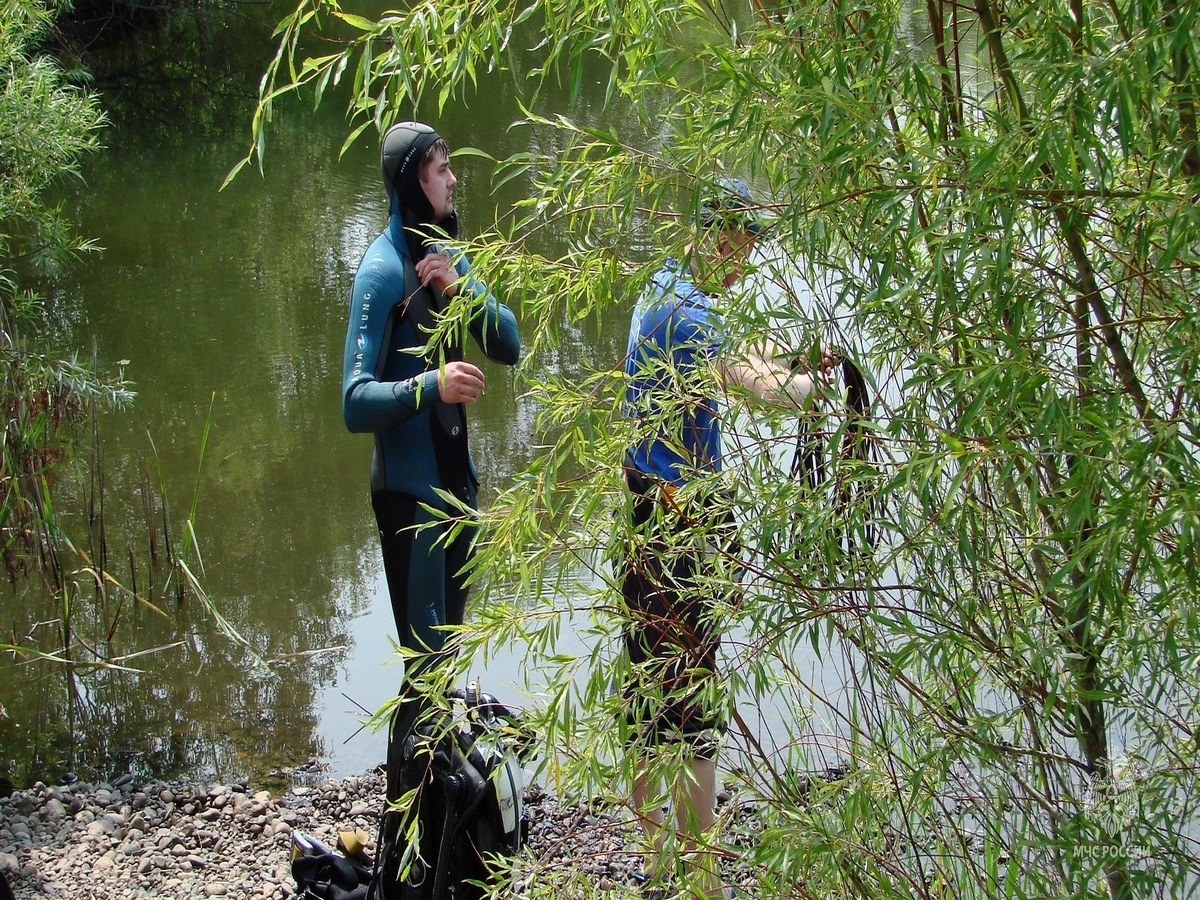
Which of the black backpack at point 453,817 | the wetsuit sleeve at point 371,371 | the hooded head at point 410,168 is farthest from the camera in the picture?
the hooded head at point 410,168

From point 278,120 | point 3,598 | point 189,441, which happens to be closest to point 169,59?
point 278,120

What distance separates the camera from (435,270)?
272 cm

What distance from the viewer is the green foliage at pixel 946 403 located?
1339 millimetres

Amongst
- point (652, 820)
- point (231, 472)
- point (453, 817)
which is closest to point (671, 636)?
point (652, 820)

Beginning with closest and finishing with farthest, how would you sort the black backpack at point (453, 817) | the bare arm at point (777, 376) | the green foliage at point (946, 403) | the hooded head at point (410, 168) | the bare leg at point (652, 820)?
the green foliage at point (946, 403)
the bare arm at point (777, 376)
the bare leg at point (652, 820)
the black backpack at point (453, 817)
the hooded head at point (410, 168)

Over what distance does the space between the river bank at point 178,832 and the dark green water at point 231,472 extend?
0.21 metres

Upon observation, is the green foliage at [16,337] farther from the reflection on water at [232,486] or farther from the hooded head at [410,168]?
the hooded head at [410,168]

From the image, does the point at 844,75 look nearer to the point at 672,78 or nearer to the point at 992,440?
the point at 672,78

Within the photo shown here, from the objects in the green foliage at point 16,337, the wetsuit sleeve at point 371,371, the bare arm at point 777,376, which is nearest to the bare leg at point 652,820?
the bare arm at point 777,376

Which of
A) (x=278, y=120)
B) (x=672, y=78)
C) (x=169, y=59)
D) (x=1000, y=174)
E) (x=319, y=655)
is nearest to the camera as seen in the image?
(x=1000, y=174)

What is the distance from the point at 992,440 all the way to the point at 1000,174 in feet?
0.97

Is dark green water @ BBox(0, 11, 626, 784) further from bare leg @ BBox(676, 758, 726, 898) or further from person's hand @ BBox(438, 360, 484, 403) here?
bare leg @ BBox(676, 758, 726, 898)

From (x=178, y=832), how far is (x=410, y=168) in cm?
206

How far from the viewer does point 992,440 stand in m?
1.41
